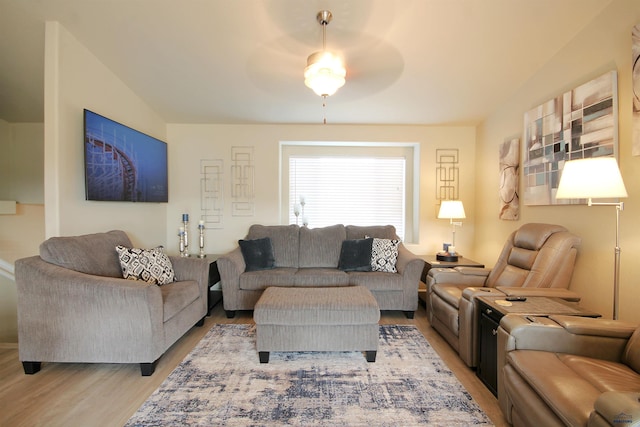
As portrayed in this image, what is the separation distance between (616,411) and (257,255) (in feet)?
9.53

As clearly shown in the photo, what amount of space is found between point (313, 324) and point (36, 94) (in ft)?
12.7

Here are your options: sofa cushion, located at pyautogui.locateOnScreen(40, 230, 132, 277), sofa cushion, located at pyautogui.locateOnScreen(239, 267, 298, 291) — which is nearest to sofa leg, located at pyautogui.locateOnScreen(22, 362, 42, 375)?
sofa cushion, located at pyautogui.locateOnScreen(40, 230, 132, 277)

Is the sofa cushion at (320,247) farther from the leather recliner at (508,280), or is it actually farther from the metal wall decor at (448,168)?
the metal wall decor at (448,168)

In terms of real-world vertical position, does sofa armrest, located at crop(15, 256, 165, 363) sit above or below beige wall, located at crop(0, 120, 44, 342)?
below

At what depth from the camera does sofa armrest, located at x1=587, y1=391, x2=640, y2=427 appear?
31.7 inches

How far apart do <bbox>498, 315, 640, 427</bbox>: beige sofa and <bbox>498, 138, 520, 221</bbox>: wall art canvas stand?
182 cm

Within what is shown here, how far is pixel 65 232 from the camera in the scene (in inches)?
91.5

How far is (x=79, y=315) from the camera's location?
1907 mm

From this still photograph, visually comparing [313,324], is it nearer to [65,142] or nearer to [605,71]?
[65,142]

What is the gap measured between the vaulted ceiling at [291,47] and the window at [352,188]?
2.98 ft

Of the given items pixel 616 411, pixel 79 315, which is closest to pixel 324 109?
pixel 79 315

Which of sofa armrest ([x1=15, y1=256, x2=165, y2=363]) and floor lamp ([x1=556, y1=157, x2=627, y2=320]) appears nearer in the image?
floor lamp ([x1=556, y1=157, x2=627, y2=320])

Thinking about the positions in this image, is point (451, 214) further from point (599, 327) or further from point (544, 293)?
point (599, 327)

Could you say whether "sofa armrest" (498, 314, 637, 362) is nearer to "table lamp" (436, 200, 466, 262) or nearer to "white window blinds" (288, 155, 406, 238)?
"table lamp" (436, 200, 466, 262)
